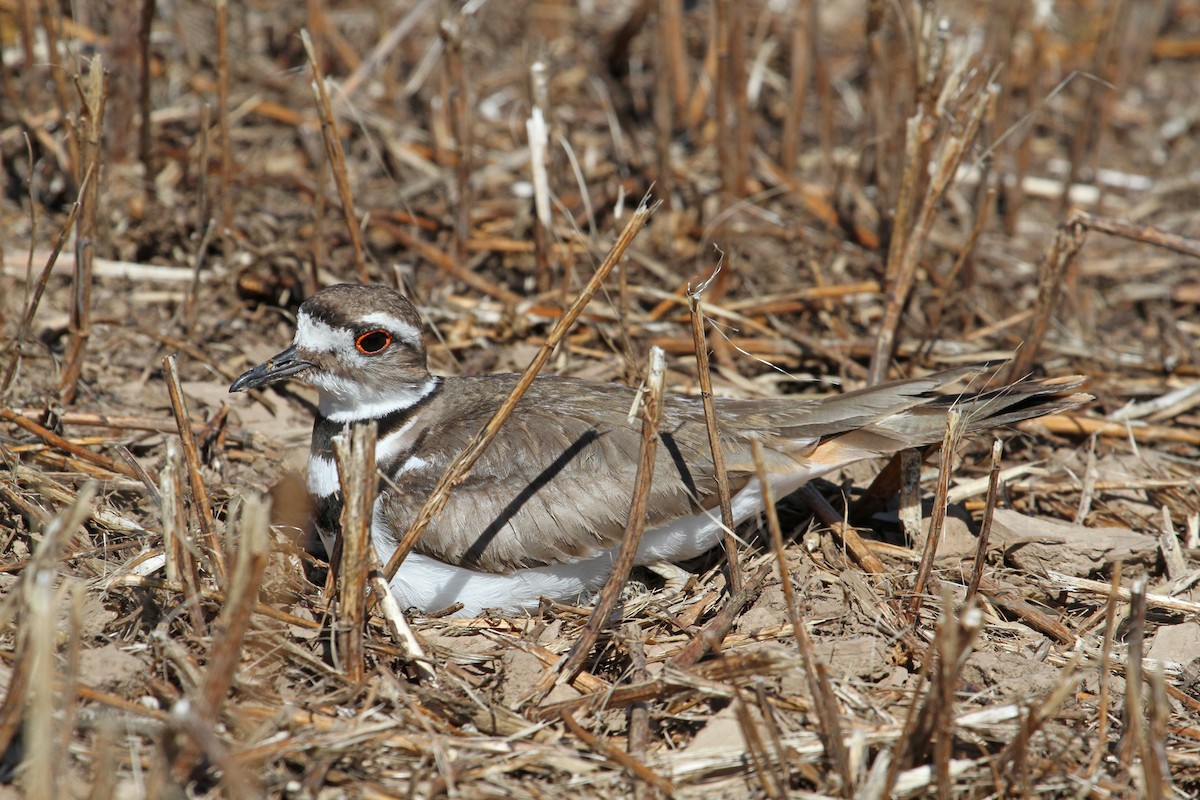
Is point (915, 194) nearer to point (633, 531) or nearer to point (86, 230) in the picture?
point (633, 531)

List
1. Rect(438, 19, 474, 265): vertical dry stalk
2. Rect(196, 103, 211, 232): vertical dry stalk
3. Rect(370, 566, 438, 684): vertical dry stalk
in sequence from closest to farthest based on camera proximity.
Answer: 1. Rect(370, 566, 438, 684): vertical dry stalk
2. Rect(196, 103, 211, 232): vertical dry stalk
3. Rect(438, 19, 474, 265): vertical dry stalk

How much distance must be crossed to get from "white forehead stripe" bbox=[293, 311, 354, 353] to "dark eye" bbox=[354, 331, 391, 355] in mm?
32

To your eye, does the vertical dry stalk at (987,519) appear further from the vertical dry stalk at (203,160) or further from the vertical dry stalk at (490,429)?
the vertical dry stalk at (203,160)

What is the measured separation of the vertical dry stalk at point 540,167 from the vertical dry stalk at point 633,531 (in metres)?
2.00

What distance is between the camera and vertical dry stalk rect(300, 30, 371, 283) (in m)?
4.55

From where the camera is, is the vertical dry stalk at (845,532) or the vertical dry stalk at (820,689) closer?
the vertical dry stalk at (820,689)

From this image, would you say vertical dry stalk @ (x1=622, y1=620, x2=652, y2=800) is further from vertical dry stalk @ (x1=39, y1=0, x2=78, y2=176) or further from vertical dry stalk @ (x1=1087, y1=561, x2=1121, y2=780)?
vertical dry stalk @ (x1=39, y1=0, x2=78, y2=176)

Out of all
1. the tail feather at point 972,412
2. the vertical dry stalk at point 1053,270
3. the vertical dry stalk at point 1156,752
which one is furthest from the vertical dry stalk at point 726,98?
the vertical dry stalk at point 1156,752

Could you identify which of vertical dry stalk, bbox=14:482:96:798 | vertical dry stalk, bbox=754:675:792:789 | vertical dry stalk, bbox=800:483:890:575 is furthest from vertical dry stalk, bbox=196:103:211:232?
vertical dry stalk, bbox=754:675:792:789

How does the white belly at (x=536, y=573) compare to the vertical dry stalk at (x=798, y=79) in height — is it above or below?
below

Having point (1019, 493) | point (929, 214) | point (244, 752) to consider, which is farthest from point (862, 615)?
point (244, 752)

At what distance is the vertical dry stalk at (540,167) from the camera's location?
499 centimetres

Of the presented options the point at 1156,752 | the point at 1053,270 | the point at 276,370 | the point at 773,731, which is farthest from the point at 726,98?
the point at 1156,752

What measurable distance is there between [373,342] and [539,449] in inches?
29.4
